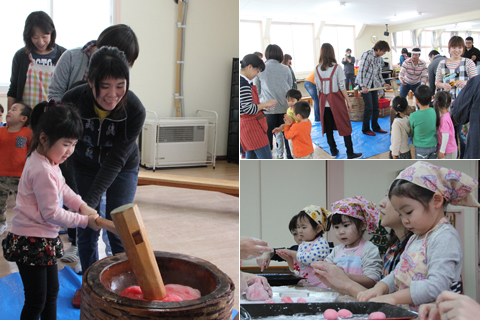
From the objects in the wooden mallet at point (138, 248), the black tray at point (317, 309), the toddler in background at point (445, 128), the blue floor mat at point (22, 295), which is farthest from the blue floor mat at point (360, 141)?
the blue floor mat at point (22, 295)

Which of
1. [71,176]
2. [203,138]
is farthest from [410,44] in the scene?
[203,138]

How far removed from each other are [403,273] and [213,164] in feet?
13.5

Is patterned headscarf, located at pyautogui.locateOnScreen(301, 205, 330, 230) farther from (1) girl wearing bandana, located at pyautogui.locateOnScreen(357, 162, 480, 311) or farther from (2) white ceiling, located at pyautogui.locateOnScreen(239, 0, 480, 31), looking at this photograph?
(2) white ceiling, located at pyautogui.locateOnScreen(239, 0, 480, 31)

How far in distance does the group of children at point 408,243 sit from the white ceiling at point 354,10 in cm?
36

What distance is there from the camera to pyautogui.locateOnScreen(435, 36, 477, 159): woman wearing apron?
3.28 feet

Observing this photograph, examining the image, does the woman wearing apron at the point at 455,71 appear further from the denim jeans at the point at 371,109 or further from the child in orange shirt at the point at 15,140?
the child in orange shirt at the point at 15,140

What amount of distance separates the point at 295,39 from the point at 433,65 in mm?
330

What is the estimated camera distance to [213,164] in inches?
193

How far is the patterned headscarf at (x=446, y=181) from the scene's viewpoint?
0.81 meters

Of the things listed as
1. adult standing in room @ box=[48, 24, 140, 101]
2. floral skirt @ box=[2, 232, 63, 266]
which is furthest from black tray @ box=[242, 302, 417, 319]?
adult standing in room @ box=[48, 24, 140, 101]

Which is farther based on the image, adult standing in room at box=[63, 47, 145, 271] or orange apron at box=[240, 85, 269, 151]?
adult standing in room at box=[63, 47, 145, 271]

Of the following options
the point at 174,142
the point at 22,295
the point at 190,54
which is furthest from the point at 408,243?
the point at 190,54

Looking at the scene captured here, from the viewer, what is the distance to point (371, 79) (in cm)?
104

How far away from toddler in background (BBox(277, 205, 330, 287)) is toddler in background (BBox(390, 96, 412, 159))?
0.23 m
